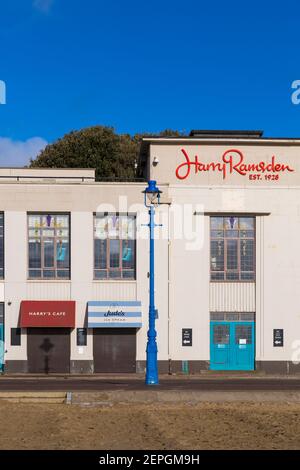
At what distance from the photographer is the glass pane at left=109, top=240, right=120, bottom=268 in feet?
127

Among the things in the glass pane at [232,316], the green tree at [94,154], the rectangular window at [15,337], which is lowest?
the rectangular window at [15,337]

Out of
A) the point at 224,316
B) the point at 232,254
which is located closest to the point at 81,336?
the point at 224,316

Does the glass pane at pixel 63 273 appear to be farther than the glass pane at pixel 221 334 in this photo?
No

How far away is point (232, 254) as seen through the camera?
39250mm

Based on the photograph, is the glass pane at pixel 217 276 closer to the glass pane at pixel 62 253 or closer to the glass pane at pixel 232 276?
the glass pane at pixel 232 276

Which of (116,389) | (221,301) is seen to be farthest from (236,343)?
(116,389)

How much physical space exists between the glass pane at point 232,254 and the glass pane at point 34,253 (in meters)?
10.4

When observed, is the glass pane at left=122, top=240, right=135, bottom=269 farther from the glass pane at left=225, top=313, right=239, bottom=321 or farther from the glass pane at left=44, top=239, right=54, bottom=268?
the glass pane at left=225, top=313, right=239, bottom=321

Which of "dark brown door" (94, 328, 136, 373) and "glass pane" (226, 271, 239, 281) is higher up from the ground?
"glass pane" (226, 271, 239, 281)

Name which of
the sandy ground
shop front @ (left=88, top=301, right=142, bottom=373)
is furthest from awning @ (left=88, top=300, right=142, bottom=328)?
A: the sandy ground

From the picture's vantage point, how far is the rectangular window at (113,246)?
38750 millimetres

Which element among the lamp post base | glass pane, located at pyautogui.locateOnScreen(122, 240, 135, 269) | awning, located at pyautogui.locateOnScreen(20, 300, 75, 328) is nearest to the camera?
the lamp post base

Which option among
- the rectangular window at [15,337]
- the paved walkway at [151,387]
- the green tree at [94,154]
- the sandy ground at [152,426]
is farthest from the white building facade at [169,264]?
the green tree at [94,154]

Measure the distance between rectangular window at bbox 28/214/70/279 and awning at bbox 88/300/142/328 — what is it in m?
2.52
